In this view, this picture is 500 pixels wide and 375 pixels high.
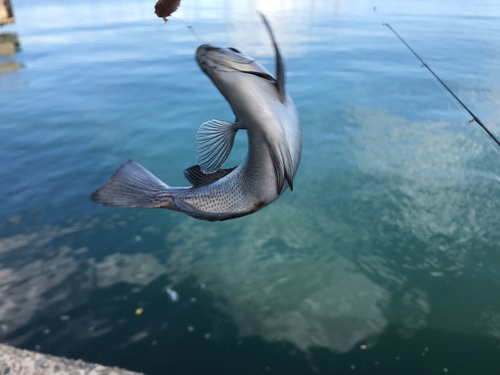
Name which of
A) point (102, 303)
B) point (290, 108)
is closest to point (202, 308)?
point (102, 303)

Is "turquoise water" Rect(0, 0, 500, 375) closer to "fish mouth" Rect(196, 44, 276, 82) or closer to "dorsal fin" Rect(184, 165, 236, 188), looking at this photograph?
"dorsal fin" Rect(184, 165, 236, 188)

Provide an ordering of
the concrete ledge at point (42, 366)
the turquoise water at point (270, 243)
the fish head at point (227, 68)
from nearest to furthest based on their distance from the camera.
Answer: the fish head at point (227, 68)
the concrete ledge at point (42, 366)
the turquoise water at point (270, 243)

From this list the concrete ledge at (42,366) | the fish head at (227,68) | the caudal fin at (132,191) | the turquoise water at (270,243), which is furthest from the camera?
the turquoise water at (270,243)

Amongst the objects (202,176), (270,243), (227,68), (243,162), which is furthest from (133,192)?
(270,243)

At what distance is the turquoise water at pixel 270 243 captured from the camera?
2697 millimetres

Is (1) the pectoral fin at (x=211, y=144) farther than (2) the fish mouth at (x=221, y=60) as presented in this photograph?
Yes

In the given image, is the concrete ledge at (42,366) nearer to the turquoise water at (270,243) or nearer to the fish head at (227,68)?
the turquoise water at (270,243)

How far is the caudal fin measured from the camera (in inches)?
49.9

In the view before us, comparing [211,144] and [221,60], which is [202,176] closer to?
[211,144]

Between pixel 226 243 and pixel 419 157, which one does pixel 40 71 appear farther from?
pixel 419 157

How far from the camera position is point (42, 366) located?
6.65ft

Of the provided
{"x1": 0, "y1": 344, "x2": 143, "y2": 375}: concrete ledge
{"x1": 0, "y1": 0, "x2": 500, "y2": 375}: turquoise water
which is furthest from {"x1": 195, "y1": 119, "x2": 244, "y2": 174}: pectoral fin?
{"x1": 0, "y1": 0, "x2": 500, "y2": 375}: turquoise water

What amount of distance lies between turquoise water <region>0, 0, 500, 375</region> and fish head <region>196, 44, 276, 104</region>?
6.93 ft

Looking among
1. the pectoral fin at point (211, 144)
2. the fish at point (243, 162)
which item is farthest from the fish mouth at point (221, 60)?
the pectoral fin at point (211, 144)
